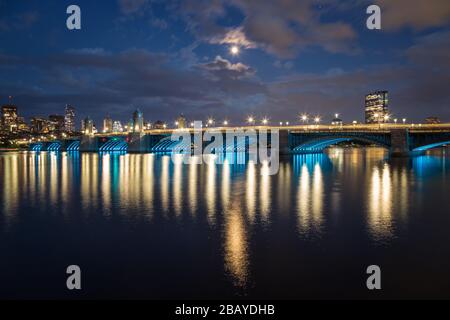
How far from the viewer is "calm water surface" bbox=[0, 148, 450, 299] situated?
10219mm

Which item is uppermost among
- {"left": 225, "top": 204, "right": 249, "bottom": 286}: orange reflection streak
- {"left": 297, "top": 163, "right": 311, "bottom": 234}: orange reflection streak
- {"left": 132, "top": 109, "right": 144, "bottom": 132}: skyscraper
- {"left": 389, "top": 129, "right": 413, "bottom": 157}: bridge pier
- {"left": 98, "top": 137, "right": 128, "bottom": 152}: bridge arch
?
{"left": 132, "top": 109, "right": 144, "bottom": 132}: skyscraper

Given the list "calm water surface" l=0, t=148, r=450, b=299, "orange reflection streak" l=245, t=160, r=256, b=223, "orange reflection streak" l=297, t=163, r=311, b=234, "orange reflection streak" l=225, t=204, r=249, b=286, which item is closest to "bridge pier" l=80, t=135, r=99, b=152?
"orange reflection streak" l=245, t=160, r=256, b=223

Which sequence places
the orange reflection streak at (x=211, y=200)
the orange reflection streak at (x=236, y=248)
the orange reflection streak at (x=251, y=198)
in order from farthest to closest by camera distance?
the orange reflection streak at (x=251, y=198), the orange reflection streak at (x=211, y=200), the orange reflection streak at (x=236, y=248)

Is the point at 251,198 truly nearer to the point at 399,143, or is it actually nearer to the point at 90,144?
the point at 399,143

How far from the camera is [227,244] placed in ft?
46.3

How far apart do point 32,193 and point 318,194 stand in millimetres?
21244

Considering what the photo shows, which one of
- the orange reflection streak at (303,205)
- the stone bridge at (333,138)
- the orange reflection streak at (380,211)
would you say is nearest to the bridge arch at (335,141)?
the stone bridge at (333,138)

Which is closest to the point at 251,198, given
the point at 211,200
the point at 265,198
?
the point at 265,198

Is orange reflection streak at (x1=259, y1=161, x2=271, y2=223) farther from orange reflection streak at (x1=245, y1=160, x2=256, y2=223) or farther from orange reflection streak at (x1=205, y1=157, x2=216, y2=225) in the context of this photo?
orange reflection streak at (x1=205, y1=157, x2=216, y2=225)

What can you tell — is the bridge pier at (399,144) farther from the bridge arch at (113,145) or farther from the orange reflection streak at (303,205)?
the bridge arch at (113,145)

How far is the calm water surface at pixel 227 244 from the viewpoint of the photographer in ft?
33.5

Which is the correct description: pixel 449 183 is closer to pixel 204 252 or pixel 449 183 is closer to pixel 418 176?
pixel 418 176
